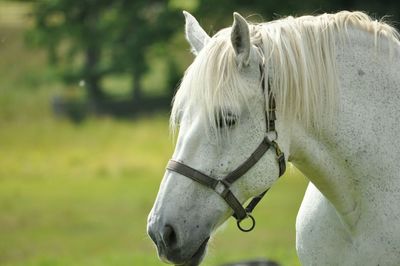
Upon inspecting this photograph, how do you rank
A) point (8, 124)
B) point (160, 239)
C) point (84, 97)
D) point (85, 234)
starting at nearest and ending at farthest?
point (160, 239)
point (85, 234)
point (8, 124)
point (84, 97)

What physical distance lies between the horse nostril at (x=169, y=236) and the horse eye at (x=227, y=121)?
0.48 metres

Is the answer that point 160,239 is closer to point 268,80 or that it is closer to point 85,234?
point 268,80

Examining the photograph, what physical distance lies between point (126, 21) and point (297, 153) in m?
18.7

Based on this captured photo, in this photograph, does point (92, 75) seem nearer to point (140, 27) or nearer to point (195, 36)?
point (140, 27)

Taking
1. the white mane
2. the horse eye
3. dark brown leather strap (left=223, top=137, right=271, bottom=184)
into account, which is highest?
the white mane

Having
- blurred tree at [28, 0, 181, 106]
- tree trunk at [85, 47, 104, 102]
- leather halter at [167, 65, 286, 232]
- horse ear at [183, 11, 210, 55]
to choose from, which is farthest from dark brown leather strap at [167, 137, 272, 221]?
tree trunk at [85, 47, 104, 102]

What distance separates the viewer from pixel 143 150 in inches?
882

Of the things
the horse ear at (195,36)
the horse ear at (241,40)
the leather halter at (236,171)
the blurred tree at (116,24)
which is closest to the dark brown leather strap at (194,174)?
the leather halter at (236,171)

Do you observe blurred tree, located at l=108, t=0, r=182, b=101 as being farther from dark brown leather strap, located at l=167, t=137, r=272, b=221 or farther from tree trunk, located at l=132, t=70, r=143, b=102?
dark brown leather strap, located at l=167, t=137, r=272, b=221

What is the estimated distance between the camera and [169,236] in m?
3.54

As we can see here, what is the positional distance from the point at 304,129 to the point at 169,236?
0.80 meters

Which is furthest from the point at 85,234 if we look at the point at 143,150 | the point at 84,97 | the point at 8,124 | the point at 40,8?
the point at 84,97

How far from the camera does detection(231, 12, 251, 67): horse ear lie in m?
3.58

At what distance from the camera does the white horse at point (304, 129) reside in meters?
3.59
